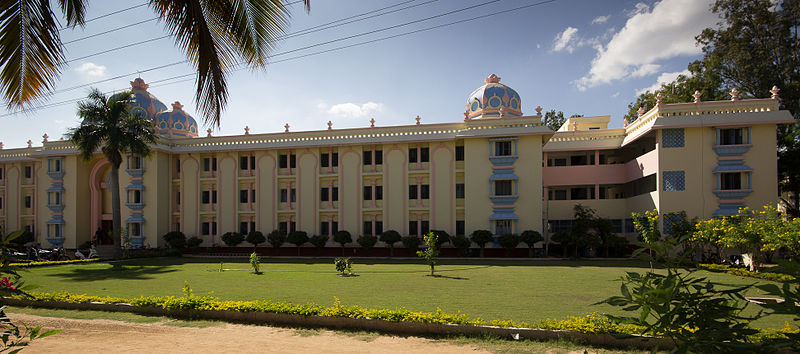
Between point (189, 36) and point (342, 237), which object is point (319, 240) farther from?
point (189, 36)

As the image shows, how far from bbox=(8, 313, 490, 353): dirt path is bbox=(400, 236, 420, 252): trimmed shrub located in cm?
1824

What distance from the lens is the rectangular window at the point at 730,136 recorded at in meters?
24.5

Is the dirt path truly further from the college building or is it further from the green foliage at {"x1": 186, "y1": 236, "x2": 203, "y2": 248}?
the green foliage at {"x1": 186, "y1": 236, "x2": 203, "y2": 248}

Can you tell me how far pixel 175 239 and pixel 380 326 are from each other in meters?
26.0

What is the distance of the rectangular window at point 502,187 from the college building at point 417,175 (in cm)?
9

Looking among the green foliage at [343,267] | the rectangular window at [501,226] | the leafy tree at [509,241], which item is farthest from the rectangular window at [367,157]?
the green foliage at [343,267]

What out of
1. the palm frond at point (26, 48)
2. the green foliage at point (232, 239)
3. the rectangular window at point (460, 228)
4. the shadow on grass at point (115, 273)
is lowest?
the shadow on grass at point (115, 273)

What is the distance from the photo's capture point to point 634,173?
28250 mm

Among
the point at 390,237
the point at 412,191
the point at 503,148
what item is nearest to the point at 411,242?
the point at 390,237

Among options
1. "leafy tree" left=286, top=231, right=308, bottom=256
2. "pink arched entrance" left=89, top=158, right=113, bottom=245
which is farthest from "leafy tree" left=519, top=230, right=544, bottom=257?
"pink arched entrance" left=89, top=158, right=113, bottom=245

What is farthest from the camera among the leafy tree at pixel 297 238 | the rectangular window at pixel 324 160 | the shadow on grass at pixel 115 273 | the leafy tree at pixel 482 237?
the rectangular window at pixel 324 160

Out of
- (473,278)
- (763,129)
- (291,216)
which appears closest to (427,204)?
(291,216)

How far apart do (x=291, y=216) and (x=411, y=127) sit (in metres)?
10.3

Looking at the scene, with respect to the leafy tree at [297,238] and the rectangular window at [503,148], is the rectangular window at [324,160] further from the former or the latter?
the rectangular window at [503,148]
